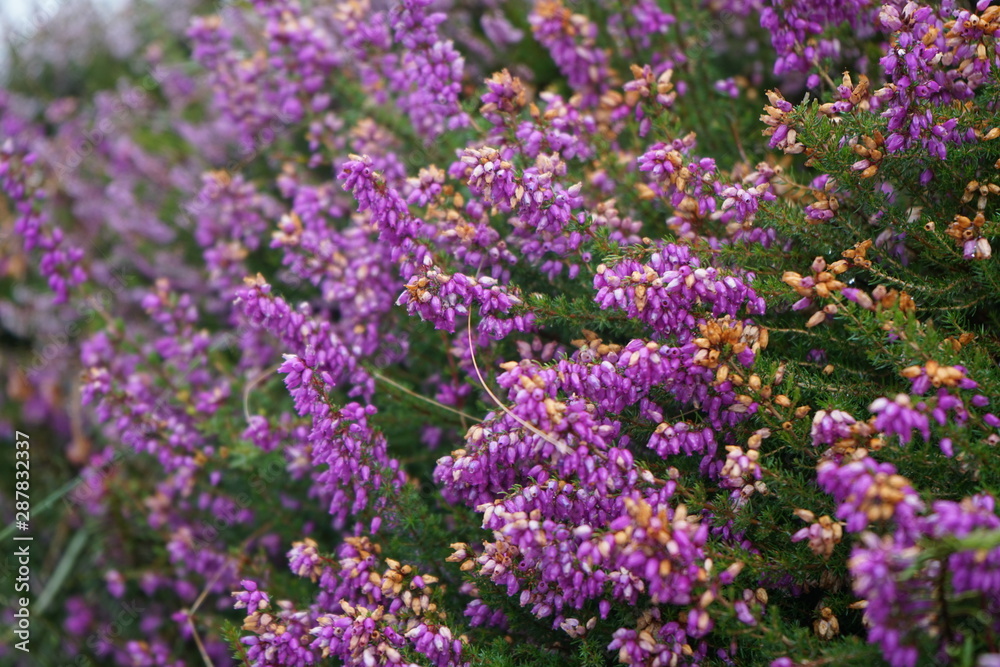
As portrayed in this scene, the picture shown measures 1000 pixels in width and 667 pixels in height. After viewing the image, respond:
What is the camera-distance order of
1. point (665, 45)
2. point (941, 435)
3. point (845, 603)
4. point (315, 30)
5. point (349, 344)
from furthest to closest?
point (315, 30), point (665, 45), point (349, 344), point (845, 603), point (941, 435)

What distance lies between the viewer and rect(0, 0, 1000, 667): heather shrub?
196 centimetres

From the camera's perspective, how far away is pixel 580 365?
86.0 inches

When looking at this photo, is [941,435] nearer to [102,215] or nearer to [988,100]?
[988,100]

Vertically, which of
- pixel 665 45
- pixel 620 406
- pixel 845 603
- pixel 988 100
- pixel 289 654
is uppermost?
pixel 665 45

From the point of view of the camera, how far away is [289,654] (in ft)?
7.69

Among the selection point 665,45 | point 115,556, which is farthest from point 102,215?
point 665,45

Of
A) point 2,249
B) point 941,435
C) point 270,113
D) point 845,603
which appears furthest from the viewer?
point 2,249

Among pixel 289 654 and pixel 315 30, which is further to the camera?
pixel 315 30

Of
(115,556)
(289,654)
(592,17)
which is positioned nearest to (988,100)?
(592,17)

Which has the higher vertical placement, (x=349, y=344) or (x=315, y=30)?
(x=315, y=30)

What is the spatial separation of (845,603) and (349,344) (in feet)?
6.28

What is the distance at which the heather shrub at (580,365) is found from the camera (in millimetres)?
1961

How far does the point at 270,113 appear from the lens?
396 centimetres

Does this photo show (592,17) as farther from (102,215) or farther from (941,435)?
(102,215)
